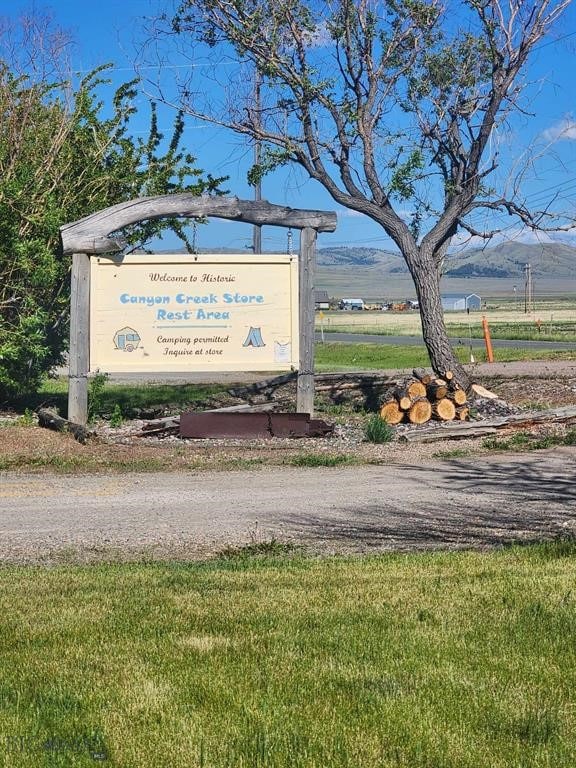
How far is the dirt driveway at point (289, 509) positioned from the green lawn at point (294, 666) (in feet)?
4.37

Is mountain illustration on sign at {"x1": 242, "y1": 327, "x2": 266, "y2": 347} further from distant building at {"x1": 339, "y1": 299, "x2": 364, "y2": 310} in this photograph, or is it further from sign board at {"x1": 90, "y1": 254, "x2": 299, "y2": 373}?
distant building at {"x1": 339, "y1": 299, "x2": 364, "y2": 310}

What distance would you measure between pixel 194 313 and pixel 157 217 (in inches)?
65.1

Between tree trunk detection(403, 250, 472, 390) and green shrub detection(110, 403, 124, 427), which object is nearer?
green shrub detection(110, 403, 124, 427)

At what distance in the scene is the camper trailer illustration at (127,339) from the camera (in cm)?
1603

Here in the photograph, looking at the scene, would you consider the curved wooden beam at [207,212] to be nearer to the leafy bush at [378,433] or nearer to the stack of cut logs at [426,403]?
the stack of cut logs at [426,403]

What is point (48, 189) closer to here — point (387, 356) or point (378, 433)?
point (378, 433)

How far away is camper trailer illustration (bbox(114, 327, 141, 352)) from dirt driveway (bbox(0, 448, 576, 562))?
13.0 ft

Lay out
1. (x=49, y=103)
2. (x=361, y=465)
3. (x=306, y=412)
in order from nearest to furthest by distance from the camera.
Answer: (x=361, y=465), (x=306, y=412), (x=49, y=103)

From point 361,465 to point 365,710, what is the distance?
29.0 feet

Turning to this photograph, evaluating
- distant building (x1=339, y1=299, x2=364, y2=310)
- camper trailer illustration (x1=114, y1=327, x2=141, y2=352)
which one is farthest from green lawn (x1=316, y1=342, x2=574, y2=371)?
distant building (x1=339, y1=299, x2=364, y2=310)

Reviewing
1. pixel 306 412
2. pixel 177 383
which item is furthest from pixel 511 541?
pixel 177 383

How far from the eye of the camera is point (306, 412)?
16.2 metres

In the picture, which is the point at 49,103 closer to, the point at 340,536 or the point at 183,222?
the point at 183,222

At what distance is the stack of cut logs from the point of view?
16891 millimetres
